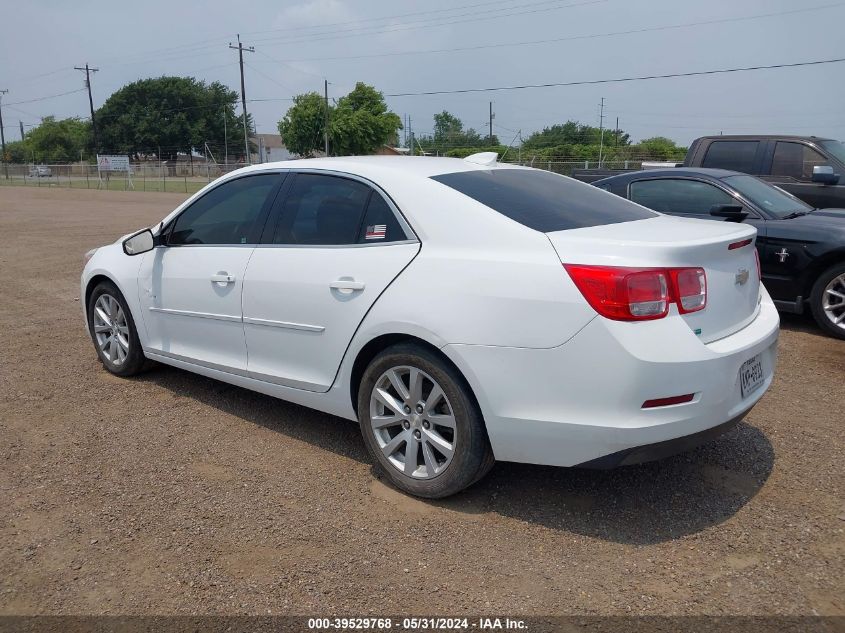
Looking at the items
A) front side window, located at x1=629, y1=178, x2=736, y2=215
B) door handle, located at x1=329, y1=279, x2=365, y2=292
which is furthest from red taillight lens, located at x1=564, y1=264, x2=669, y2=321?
front side window, located at x1=629, y1=178, x2=736, y2=215

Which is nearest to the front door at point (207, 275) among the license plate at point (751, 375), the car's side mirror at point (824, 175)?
the license plate at point (751, 375)

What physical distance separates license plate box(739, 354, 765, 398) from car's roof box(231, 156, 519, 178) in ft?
5.80

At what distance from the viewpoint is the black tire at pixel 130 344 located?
17.0ft

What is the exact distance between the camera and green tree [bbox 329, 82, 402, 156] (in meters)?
75.7

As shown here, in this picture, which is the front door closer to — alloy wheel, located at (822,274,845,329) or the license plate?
the license plate

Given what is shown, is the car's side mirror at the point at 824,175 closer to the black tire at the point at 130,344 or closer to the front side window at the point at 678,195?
the front side window at the point at 678,195

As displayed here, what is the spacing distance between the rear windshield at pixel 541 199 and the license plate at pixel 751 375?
949 millimetres

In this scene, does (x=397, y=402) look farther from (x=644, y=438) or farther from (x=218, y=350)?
(x=218, y=350)

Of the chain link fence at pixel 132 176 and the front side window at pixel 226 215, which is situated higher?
the front side window at pixel 226 215

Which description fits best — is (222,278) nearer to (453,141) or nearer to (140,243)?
(140,243)

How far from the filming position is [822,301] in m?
6.40

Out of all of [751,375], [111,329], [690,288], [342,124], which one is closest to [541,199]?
[690,288]

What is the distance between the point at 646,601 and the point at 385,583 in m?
1.01

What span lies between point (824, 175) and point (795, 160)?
0.71 m
